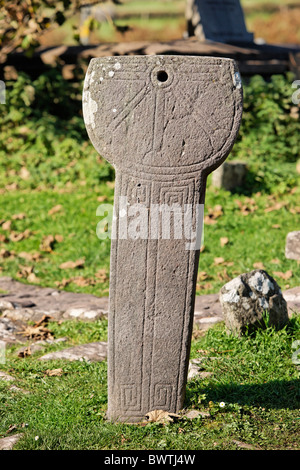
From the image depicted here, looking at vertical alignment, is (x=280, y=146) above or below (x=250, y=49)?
below

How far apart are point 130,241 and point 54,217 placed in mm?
4408

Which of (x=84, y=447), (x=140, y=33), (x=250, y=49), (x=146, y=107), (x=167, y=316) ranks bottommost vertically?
(x=84, y=447)

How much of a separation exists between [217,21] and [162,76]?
791 cm

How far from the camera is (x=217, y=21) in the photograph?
33.4 ft

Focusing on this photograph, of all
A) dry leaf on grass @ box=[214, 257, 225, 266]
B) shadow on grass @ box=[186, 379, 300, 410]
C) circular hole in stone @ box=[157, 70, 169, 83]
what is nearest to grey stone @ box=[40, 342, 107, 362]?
shadow on grass @ box=[186, 379, 300, 410]

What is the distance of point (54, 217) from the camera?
7.31 m

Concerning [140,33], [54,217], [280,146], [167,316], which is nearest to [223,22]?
[280,146]

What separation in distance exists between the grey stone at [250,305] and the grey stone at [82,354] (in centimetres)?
96

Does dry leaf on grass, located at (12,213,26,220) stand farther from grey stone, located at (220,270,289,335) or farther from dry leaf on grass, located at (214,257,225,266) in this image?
grey stone, located at (220,270,289,335)

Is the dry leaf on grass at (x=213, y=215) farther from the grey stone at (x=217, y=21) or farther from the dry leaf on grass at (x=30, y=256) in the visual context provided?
the grey stone at (x=217, y=21)

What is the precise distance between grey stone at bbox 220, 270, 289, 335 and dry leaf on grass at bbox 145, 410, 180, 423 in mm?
1154

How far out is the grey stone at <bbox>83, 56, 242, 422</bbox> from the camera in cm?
290

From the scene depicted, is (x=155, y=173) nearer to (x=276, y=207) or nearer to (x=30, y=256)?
(x=30, y=256)

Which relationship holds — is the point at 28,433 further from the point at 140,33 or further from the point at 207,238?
the point at 140,33
